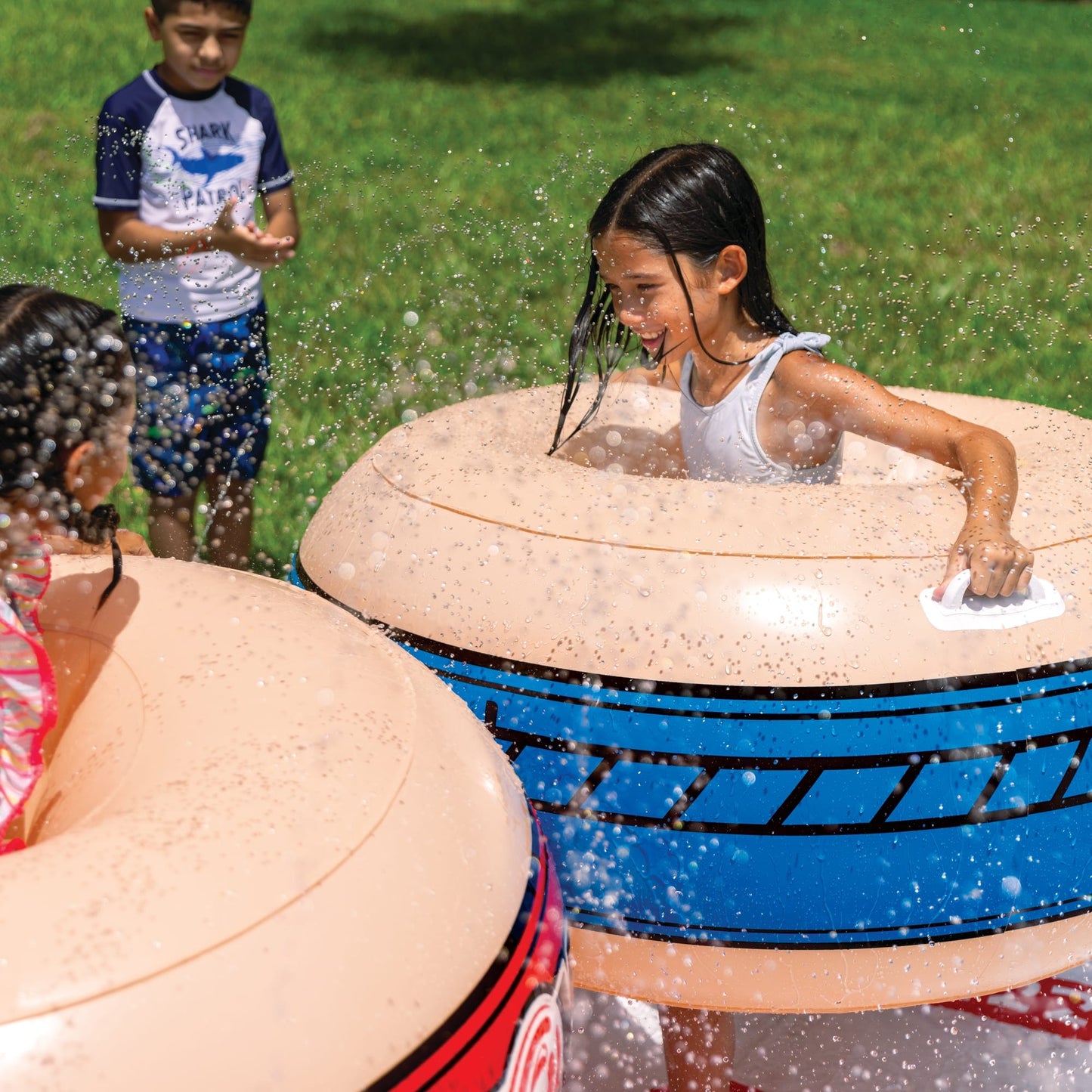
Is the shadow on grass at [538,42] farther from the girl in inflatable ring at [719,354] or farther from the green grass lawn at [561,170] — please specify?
the girl in inflatable ring at [719,354]

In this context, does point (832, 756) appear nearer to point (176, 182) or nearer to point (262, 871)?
point (262, 871)

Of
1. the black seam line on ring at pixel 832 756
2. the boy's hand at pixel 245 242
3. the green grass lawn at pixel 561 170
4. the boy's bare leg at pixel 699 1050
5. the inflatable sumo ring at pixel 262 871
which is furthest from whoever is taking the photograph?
the green grass lawn at pixel 561 170

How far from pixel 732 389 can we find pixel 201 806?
1.45 meters

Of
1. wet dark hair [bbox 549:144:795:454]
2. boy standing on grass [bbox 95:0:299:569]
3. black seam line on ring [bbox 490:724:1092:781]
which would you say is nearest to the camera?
black seam line on ring [bbox 490:724:1092:781]

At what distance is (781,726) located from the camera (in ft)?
6.46

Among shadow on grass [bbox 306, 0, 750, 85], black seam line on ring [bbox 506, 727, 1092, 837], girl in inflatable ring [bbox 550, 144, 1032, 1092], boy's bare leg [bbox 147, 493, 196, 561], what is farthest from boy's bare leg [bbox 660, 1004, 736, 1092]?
shadow on grass [bbox 306, 0, 750, 85]

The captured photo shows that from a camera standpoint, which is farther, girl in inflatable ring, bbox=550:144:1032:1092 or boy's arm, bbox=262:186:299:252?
boy's arm, bbox=262:186:299:252

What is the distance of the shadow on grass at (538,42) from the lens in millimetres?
12688

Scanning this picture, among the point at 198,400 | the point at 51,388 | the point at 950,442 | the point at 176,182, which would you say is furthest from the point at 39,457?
the point at 176,182

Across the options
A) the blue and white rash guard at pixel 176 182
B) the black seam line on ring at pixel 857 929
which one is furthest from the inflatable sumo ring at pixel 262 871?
the blue and white rash guard at pixel 176 182

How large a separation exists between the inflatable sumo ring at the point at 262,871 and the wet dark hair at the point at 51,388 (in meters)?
0.18

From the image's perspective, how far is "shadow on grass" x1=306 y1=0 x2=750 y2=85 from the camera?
12.7 m

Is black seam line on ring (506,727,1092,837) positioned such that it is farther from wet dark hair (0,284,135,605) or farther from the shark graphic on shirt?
the shark graphic on shirt

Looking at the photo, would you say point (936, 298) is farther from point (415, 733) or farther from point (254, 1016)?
point (254, 1016)
